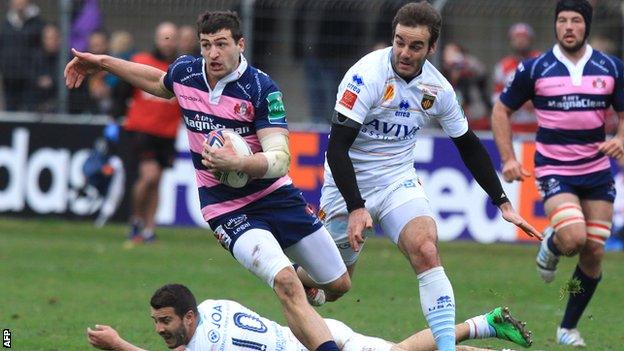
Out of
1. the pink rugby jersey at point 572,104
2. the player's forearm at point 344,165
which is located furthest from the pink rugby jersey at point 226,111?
the pink rugby jersey at point 572,104

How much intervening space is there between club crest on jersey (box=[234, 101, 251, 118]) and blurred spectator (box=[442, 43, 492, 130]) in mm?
9837

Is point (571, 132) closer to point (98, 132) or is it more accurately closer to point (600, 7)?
point (600, 7)

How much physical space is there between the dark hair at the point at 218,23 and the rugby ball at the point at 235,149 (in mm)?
620

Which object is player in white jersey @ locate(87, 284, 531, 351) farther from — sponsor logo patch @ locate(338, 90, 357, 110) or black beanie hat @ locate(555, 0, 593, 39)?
black beanie hat @ locate(555, 0, 593, 39)

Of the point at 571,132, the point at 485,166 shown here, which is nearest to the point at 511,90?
the point at 571,132

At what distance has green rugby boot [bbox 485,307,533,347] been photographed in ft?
29.9

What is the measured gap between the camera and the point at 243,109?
8602mm

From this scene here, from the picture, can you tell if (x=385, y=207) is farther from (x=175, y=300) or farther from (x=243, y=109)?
(x=175, y=300)

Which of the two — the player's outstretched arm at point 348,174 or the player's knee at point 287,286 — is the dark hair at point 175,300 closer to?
the player's knee at point 287,286

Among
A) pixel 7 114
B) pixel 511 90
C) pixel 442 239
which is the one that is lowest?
pixel 442 239

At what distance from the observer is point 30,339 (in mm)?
10047

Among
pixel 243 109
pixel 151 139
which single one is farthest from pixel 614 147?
pixel 151 139

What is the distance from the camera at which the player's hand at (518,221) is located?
8656mm

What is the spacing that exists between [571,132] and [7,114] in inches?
378
